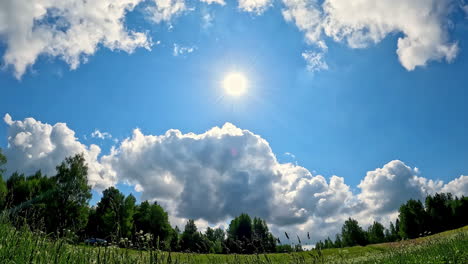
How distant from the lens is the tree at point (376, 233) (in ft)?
334

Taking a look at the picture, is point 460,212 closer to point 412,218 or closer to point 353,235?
point 412,218

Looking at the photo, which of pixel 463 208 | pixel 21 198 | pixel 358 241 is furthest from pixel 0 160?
pixel 463 208

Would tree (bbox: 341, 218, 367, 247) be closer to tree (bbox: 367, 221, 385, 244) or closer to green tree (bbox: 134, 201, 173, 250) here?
tree (bbox: 367, 221, 385, 244)

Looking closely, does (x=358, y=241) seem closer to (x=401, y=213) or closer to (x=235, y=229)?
(x=401, y=213)

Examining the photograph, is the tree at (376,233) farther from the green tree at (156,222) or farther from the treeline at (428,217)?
the green tree at (156,222)

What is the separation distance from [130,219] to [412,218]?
8622 centimetres

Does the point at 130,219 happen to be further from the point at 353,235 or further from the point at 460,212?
the point at 460,212

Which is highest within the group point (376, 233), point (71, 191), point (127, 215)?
point (71, 191)

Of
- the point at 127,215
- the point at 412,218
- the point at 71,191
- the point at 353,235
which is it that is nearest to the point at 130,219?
the point at 127,215

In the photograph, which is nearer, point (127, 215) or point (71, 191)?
point (71, 191)

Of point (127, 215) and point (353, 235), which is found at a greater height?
point (127, 215)

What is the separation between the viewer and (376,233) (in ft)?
340

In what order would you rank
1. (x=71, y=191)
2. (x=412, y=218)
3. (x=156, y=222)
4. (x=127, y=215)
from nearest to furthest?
(x=71, y=191) → (x=127, y=215) → (x=156, y=222) → (x=412, y=218)

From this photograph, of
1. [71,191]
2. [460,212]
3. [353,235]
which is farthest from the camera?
[353,235]
